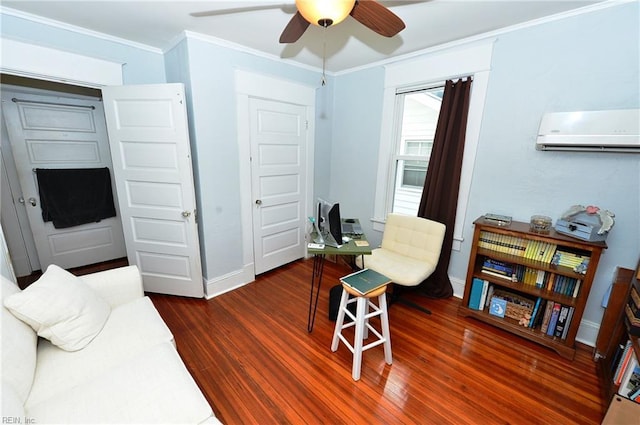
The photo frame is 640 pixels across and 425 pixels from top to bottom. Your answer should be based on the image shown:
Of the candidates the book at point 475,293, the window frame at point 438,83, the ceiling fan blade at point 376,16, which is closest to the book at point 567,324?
the book at point 475,293

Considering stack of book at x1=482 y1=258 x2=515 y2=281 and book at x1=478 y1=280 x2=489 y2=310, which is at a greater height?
stack of book at x1=482 y1=258 x2=515 y2=281

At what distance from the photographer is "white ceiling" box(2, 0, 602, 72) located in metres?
1.77

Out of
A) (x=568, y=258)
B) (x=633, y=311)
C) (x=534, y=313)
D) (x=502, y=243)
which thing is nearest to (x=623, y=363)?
(x=633, y=311)

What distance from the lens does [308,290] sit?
2.84 metres

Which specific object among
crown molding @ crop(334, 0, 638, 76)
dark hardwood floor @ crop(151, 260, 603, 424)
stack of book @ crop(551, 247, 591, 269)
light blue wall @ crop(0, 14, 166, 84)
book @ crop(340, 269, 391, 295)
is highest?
crown molding @ crop(334, 0, 638, 76)

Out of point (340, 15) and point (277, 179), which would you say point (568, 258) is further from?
point (277, 179)

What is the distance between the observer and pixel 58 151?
9.62 feet

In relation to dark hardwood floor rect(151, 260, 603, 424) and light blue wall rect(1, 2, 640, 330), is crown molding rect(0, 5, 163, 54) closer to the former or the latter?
light blue wall rect(1, 2, 640, 330)

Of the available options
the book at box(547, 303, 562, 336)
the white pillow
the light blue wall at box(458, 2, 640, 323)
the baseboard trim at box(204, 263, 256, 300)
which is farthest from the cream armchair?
the white pillow

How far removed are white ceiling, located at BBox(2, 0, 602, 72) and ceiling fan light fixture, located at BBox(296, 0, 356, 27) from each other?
613mm

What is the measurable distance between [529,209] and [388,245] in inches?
48.8

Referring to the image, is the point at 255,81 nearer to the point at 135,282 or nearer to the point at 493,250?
the point at 135,282

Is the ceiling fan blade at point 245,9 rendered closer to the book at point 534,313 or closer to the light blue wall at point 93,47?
the light blue wall at point 93,47

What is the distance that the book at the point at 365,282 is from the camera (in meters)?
1.70
